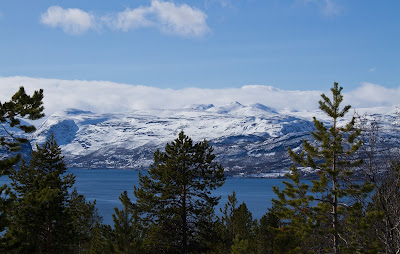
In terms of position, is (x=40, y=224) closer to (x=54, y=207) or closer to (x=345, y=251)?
(x=54, y=207)

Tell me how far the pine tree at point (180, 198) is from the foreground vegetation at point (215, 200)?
0.06 metres

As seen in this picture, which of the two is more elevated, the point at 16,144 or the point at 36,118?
the point at 36,118

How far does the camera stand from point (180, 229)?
2725 centimetres

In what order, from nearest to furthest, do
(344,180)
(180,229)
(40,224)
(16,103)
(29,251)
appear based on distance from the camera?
(16,103), (29,251), (344,180), (40,224), (180,229)

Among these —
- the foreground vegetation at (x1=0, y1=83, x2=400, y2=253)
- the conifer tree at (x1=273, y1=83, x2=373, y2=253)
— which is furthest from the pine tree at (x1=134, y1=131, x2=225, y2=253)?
the conifer tree at (x1=273, y1=83, x2=373, y2=253)

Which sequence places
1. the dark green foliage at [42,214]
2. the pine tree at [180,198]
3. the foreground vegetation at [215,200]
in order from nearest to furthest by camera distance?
the foreground vegetation at [215,200], the dark green foliage at [42,214], the pine tree at [180,198]

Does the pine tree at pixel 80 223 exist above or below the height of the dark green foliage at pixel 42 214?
below

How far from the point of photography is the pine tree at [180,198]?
26.9 metres

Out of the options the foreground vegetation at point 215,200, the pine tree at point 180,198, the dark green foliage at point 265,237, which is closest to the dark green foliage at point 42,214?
the foreground vegetation at point 215,200

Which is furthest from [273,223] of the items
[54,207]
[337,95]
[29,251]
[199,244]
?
[29,251]

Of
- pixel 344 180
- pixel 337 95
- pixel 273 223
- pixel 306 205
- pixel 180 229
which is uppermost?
pixel 337 95

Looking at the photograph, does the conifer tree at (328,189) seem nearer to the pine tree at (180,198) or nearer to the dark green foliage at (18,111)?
the pine tree at (180,198)

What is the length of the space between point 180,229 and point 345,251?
1240cm

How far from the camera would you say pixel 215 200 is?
93.5 feet
